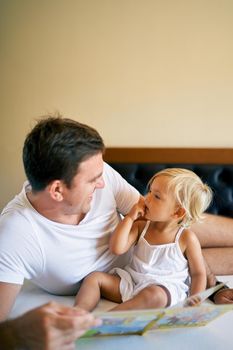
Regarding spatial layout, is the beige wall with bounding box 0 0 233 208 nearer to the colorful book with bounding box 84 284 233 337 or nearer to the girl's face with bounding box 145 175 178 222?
the girl's face with bounding box 145 175 178 222

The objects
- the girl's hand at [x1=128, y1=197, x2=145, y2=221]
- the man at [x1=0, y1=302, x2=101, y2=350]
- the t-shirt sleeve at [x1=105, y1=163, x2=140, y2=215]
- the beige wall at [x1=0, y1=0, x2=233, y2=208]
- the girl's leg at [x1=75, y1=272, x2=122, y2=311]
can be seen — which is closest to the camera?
the man at [x1=0, y1=302, x2=101, y2=350]

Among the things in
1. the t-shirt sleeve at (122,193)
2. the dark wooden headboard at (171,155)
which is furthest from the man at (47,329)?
the dark wooden headboard at (171,155)

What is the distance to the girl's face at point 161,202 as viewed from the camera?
1.16m

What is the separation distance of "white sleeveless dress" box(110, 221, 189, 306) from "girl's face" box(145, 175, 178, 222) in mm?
97

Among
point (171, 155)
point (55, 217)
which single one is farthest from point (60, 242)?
point (171, 155)

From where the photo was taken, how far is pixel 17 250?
99 cm

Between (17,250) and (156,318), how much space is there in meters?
0.47

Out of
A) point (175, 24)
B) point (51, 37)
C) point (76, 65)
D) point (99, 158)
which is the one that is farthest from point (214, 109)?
point (99, 158)

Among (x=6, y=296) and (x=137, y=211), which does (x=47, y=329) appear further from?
(x=137, y=211)

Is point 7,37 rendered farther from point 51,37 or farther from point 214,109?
point 214,109

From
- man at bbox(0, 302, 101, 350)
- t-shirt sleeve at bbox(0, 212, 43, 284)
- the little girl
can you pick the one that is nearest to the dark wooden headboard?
the little girl

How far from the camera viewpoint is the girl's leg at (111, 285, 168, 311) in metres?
1.00

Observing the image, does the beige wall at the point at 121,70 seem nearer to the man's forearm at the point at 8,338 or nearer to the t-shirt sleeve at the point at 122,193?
the t-shirt sleeve at the point at 122,193

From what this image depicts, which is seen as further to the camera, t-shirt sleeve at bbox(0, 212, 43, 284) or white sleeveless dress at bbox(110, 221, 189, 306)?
white sleeveless dress at bbox(110, 221, 189, 306)
